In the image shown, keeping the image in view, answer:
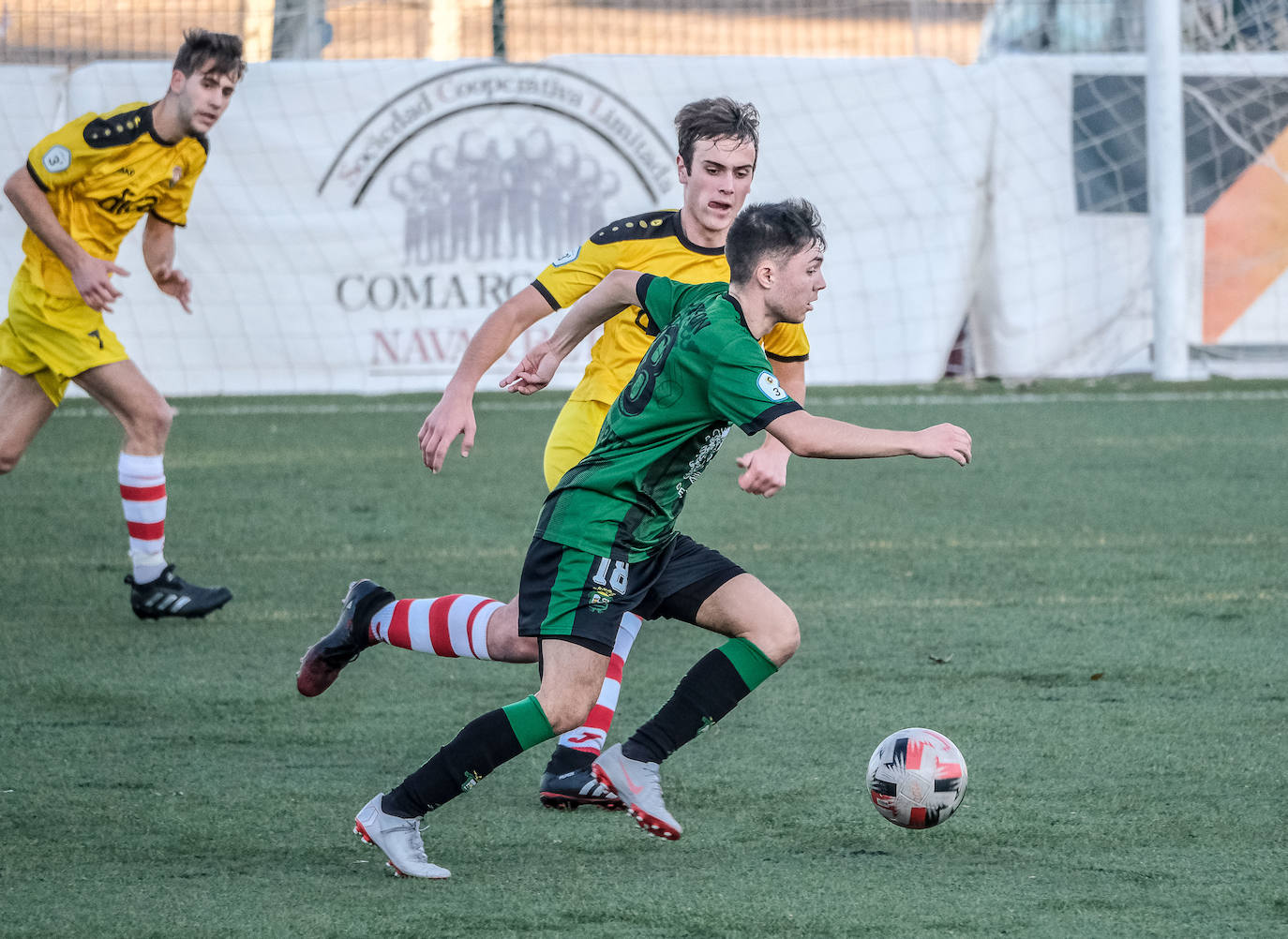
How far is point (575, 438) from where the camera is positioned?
160 inches

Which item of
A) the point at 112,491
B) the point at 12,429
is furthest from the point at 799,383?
the point at 112,491

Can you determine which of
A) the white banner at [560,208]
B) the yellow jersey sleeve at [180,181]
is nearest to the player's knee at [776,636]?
the yellow jersey sleeve at [180,181]

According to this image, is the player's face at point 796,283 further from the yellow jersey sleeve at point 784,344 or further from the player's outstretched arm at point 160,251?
the player's outstretched arm at point 160,251

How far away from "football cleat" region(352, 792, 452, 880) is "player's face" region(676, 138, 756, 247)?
1.64 meters

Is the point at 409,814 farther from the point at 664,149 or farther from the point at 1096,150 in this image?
the point at 1096,150

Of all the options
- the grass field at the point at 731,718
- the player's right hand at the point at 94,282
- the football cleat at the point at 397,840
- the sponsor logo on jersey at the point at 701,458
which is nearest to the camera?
the grass field at the point at 731,718

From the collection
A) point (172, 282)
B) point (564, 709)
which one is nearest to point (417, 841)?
point (564, 709)

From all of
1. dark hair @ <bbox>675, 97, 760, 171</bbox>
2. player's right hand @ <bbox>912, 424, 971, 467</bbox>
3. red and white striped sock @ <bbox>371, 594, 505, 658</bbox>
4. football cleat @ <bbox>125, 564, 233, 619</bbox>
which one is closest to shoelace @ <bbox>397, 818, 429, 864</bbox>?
red and white striped sock @ <bbox>371, 594, 505, 658</bbox>

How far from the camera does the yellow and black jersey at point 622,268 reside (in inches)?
161

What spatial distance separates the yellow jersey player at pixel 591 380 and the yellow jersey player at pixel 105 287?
1.78 meters

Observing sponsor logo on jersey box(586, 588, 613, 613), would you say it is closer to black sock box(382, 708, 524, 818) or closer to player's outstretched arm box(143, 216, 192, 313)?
black sock box(382, 708, 524, 818)

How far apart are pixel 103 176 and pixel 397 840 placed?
3.40 meters

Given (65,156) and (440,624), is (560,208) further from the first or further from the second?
(440,624)

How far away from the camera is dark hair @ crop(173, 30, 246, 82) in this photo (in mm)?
5434
